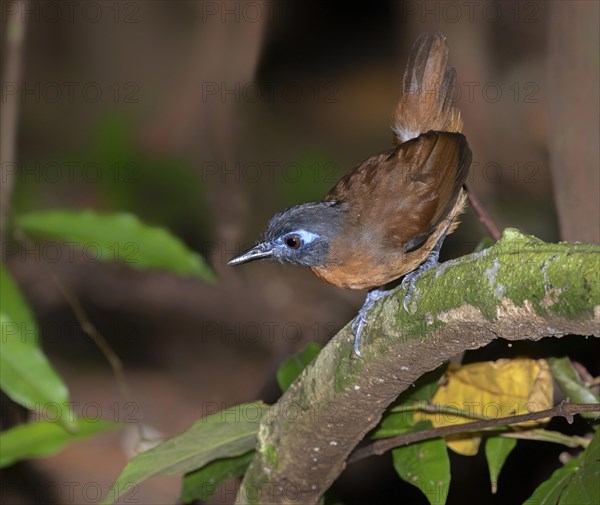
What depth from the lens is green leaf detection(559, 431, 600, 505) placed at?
1.85 m

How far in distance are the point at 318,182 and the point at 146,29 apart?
8.88 ft

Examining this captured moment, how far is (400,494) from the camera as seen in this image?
14.3 feet

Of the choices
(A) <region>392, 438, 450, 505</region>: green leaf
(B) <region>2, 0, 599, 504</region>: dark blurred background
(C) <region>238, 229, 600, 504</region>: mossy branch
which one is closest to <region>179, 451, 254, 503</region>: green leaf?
(C) <region>238, 229, 600, 504</region>: mossy branch

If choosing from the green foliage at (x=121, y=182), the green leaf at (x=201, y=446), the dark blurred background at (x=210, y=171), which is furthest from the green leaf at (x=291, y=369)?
the green foliage at (x=121, y=182)

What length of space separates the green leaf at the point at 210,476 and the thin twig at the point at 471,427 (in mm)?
401

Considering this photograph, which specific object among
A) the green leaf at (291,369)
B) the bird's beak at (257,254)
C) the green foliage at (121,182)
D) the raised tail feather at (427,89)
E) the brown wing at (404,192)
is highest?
the raised tail feather at (427,89)

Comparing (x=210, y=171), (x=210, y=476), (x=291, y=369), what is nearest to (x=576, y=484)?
(x=291, y=369)

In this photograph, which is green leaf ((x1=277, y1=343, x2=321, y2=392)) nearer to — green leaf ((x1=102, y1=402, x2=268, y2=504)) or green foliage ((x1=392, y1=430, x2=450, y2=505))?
green leaf ((x1=102, y1=402, x2=268, y2=504))

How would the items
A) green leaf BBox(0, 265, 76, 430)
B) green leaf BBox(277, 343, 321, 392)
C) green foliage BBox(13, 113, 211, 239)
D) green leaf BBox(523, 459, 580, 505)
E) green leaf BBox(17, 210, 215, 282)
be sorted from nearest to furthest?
green leaf BBox(523, 459, 580, 505) < green leaf BBox(0, 265, 76, 430) < green leaf BBox(277, 343, 321, 392) < green leaf BBox(17, 210, 215, 282) < green foliage BBox(13, 113, 211, 239)

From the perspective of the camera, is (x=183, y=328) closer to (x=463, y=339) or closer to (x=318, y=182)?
(x=318, y=182)

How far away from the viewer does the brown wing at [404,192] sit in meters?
2.83

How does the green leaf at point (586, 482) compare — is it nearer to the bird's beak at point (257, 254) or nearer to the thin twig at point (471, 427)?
the thin twig at point (471, 427)

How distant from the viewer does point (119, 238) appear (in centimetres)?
318

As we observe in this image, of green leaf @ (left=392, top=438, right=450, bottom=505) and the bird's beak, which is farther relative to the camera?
the bird's beak
